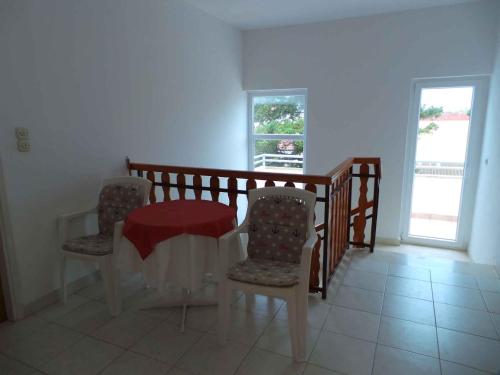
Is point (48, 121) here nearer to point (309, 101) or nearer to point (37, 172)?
point (37, 172)

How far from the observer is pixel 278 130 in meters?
5.24

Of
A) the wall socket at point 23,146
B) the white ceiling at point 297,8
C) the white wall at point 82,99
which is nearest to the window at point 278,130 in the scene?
the white ceiling at point 297,8

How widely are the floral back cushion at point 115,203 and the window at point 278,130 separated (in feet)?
10.1

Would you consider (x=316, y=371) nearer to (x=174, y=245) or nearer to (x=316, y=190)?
(x=174, y=245)

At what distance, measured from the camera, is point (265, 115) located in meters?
5.27

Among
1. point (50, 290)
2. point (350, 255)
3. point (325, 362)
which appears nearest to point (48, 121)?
point (50, 290)

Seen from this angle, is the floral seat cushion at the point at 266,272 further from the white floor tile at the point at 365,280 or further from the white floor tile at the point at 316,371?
the white floor tile at the point at 365,280


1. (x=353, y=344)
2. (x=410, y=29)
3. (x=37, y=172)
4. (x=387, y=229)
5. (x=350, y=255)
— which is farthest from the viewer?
(x=387, y=229)

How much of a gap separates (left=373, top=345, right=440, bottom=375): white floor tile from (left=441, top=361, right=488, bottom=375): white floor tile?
0.03m

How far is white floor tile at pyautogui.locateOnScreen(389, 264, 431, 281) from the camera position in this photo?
2.79 metres

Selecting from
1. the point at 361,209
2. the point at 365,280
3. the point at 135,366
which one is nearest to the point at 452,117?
the point at 361,209

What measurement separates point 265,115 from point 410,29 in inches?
87.9

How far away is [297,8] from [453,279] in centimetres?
330

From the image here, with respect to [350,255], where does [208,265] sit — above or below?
above
